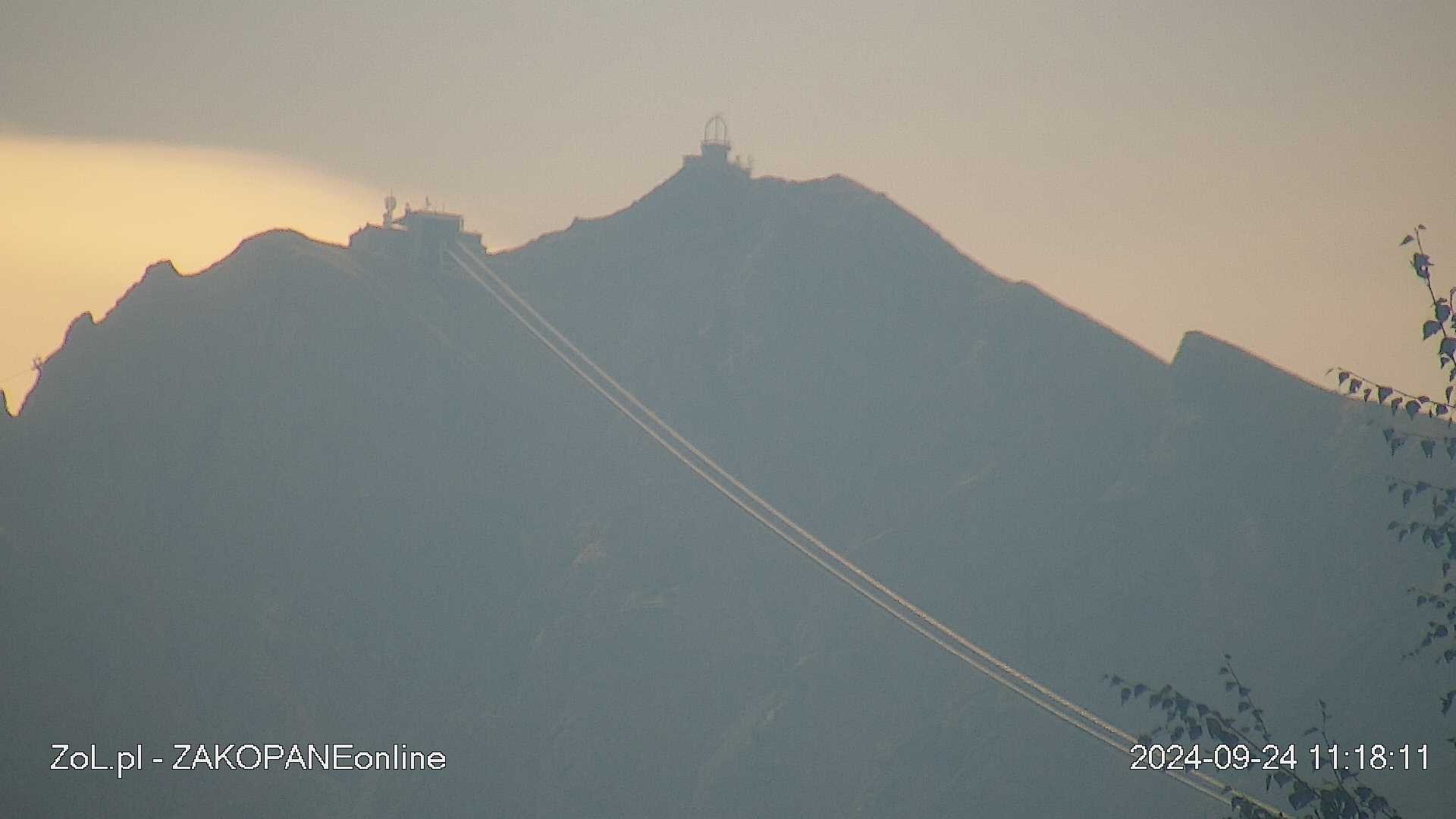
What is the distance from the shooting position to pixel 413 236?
164m

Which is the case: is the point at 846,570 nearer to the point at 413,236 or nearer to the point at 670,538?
the point at 670,538

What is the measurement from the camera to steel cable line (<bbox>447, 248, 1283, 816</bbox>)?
4670 inches

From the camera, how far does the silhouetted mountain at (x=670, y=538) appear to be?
4847 inches

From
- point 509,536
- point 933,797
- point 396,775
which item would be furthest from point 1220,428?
point 396,775

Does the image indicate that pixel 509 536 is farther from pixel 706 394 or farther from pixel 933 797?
pixel 933 797

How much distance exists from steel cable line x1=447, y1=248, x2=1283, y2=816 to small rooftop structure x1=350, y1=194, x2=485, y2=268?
2.03 meters

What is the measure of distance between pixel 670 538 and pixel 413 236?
46.3 metres

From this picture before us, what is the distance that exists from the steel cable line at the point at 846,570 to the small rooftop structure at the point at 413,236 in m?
2.03

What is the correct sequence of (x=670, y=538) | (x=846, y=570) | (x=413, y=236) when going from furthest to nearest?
(x=413, y=236) → (x=670, y=538) → (x=846, y=570)

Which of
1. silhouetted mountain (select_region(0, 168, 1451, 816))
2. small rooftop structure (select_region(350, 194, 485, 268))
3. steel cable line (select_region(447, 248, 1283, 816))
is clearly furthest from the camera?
small rooftop structure (select_region(350, 194, 485, 268))

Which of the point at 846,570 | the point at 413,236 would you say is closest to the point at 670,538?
the point at 846,570

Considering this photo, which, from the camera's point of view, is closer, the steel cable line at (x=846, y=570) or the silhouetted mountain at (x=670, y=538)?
the steel cable line at (x=846, y=570)

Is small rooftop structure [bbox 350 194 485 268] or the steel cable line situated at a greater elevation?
small rooftop structure [bbox 350 194 485 268]

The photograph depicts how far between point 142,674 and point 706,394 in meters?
62.0
